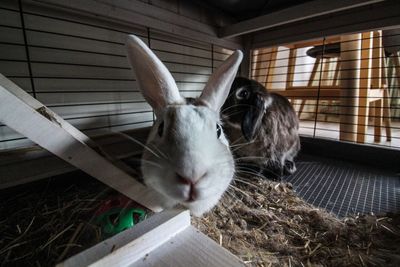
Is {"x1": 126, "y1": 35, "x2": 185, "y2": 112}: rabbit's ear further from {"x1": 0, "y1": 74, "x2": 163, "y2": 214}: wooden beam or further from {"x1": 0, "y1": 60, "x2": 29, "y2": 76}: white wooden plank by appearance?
{"x1": 0, "y1": 60, "x2": 29, "y2": 76}: white wooden plank

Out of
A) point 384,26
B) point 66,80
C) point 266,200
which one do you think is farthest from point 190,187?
point 384,26

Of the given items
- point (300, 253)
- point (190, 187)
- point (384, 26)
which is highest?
point (384, 26)

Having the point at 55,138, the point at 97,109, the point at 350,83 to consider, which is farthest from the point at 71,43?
the point at 350,83

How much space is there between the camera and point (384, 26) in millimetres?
1954

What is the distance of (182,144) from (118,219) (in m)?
0.56

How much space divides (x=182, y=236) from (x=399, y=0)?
2572 mm

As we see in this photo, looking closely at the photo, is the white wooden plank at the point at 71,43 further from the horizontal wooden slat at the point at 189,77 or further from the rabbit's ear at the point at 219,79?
the rabbit's ear at the point at 219,79

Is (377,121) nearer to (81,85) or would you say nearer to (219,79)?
(219,79)

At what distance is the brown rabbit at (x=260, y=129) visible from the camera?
75.7 inches

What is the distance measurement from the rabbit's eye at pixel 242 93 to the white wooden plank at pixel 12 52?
1675 mm

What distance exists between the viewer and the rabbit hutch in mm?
710

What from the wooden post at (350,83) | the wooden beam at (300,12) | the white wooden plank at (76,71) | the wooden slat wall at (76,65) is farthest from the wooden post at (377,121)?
the white wooden plank at (76,71)

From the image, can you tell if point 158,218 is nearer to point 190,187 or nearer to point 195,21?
point 190,187

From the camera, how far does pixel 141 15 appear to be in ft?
5.89
